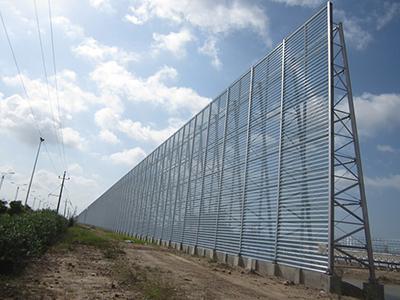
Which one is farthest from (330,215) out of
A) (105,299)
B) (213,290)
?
(105,299)

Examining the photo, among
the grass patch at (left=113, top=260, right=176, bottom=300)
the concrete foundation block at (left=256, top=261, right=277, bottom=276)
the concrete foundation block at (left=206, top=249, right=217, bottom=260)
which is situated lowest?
the grass patch at (left=113, top=260, right=176, bottom=300)

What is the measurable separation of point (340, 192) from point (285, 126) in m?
4.17

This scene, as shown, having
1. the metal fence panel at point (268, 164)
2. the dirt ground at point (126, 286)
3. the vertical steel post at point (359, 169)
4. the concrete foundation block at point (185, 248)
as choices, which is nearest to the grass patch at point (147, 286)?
the dirt ground at point (126, 286)

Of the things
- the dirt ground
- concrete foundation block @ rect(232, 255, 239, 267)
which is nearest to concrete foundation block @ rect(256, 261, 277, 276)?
the dirt ground

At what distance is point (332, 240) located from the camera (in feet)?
37.1

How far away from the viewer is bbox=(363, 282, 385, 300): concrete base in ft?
35.7

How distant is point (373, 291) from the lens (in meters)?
A: 11.0

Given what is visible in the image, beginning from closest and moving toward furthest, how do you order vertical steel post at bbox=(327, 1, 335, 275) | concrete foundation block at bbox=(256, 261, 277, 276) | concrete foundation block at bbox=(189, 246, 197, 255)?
vertical steel post at bbox=(327, 1, 335, 275)
concrete foundation block at bbox=(256, 261, 277, 276)
concrete foundation block at bbox=(189, 246, 197, 255)

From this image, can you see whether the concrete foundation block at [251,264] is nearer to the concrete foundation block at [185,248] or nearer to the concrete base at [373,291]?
the concrete base at [373,291]

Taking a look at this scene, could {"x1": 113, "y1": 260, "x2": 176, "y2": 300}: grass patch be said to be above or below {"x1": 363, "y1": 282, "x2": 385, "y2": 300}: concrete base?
below

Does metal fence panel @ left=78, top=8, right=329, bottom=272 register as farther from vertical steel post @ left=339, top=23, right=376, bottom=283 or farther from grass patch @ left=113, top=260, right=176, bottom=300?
grass patch @ left=113, top=260, right=176, bottom=300

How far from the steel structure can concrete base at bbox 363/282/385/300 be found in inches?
11.3

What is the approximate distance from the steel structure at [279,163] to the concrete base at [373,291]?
29 centimetres

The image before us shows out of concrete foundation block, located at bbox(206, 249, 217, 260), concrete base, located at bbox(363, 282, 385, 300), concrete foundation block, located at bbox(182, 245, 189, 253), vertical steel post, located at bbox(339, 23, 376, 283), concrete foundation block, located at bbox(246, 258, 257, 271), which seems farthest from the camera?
concrete foundation block, located at bbox(182, 245, 189, 253)
